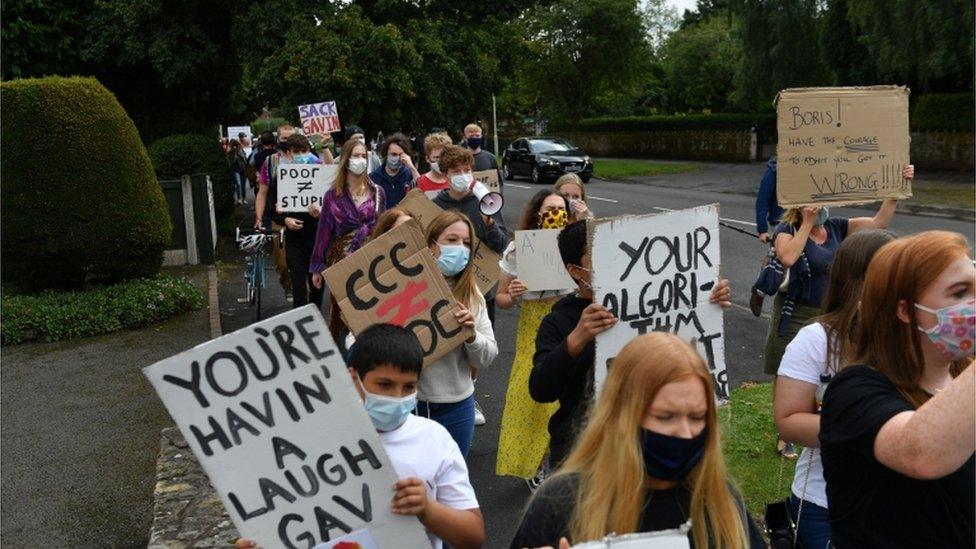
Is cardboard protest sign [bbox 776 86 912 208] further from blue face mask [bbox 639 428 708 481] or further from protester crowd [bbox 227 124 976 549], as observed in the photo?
blue face mask [bbox 639 428 708 481]

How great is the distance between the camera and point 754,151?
38.7 metres

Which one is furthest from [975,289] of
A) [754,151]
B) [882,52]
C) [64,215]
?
[754,151]

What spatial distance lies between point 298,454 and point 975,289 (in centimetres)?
184

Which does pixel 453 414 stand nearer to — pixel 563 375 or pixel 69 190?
pixel 563 375

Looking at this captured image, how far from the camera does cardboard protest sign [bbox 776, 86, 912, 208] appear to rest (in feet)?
18.5

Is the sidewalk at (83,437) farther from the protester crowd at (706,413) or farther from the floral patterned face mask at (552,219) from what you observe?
the floral patterned face mask at (552,219)

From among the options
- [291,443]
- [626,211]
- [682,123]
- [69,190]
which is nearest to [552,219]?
A: [291,443]

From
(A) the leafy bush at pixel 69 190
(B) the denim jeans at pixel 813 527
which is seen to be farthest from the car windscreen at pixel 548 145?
(B) the denim jeans at pixel 813 527

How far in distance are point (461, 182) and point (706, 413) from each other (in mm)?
4991

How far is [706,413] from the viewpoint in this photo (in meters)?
2.28

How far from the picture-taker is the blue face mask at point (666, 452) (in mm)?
2213

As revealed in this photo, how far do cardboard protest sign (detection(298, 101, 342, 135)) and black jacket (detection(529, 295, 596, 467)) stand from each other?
1191cm

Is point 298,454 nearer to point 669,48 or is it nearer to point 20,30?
point 20,30

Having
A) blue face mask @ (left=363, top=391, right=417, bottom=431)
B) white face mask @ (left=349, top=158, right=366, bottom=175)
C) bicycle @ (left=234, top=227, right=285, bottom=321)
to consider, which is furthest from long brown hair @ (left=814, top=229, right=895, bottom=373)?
bicycle @ (left=234, top=227, right=285, bottom=321)
